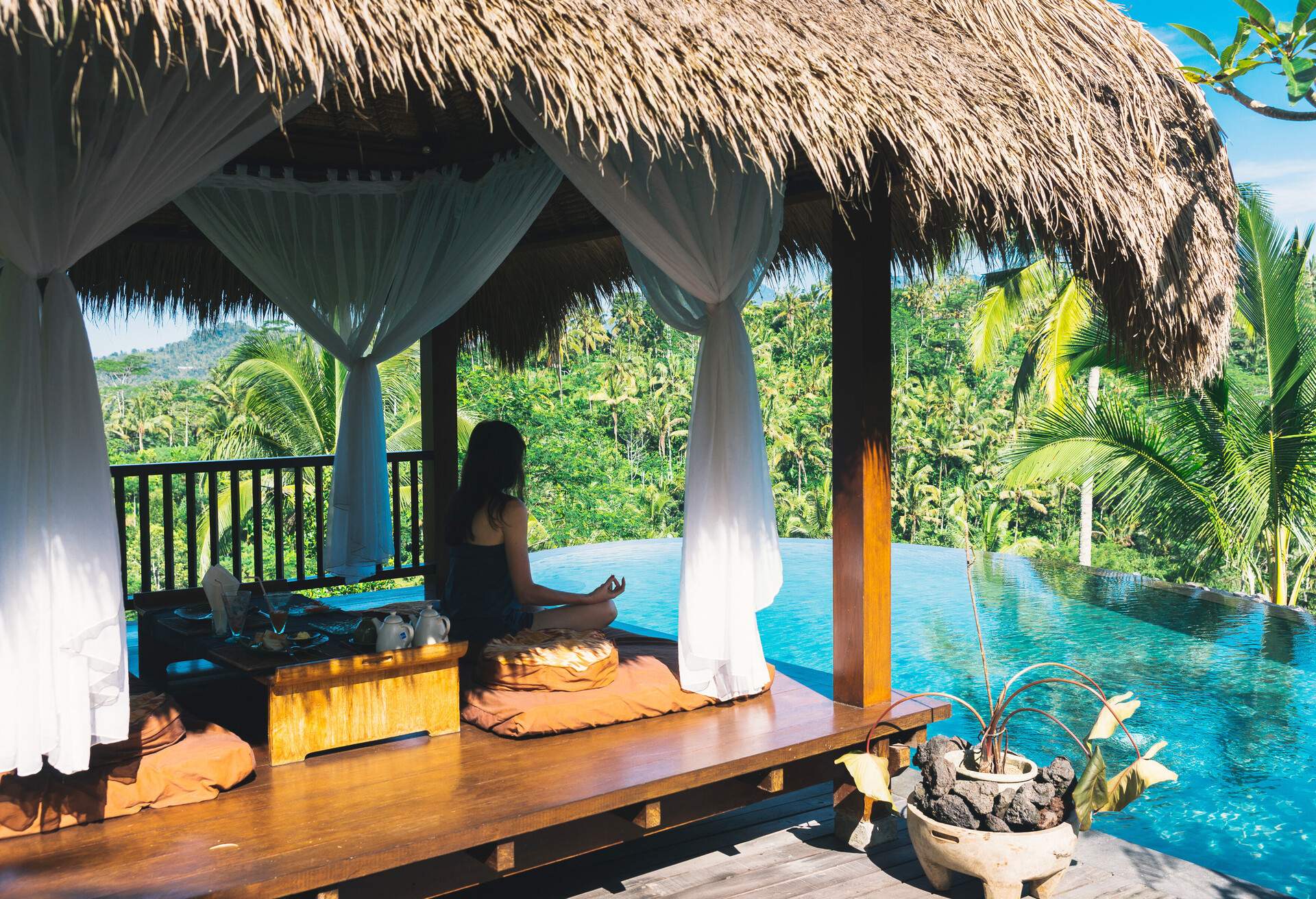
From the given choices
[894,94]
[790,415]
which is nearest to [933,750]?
[894,94]

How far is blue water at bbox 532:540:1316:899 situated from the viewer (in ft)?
13.9

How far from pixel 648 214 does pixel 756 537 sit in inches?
38.5

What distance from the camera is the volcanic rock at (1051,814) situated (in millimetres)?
2664

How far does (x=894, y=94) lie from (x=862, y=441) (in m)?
0.96

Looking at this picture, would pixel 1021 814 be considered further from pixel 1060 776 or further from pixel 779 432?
pixel 779 432

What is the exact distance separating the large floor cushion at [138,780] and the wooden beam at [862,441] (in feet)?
5.50

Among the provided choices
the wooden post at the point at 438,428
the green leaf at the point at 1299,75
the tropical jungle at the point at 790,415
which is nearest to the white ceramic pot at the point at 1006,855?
the green leaf at the point at 1299,75

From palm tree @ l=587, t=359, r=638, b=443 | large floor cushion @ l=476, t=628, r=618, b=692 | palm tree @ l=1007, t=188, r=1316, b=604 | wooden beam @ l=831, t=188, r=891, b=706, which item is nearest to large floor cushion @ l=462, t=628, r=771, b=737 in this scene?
large floor cushion @ l=476, t=628, r=618, b=692

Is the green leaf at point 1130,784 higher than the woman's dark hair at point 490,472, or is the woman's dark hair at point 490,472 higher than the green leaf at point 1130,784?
the woman's dark hair at point 490,472

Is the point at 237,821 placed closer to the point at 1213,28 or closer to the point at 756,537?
the point at 756,537

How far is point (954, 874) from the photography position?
9.23 ft

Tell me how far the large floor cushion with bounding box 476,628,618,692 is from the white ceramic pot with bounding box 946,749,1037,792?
0.98 m

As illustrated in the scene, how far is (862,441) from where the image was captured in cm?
314

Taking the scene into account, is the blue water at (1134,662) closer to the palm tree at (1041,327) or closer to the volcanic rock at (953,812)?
the volcanic rock at (953,812)
